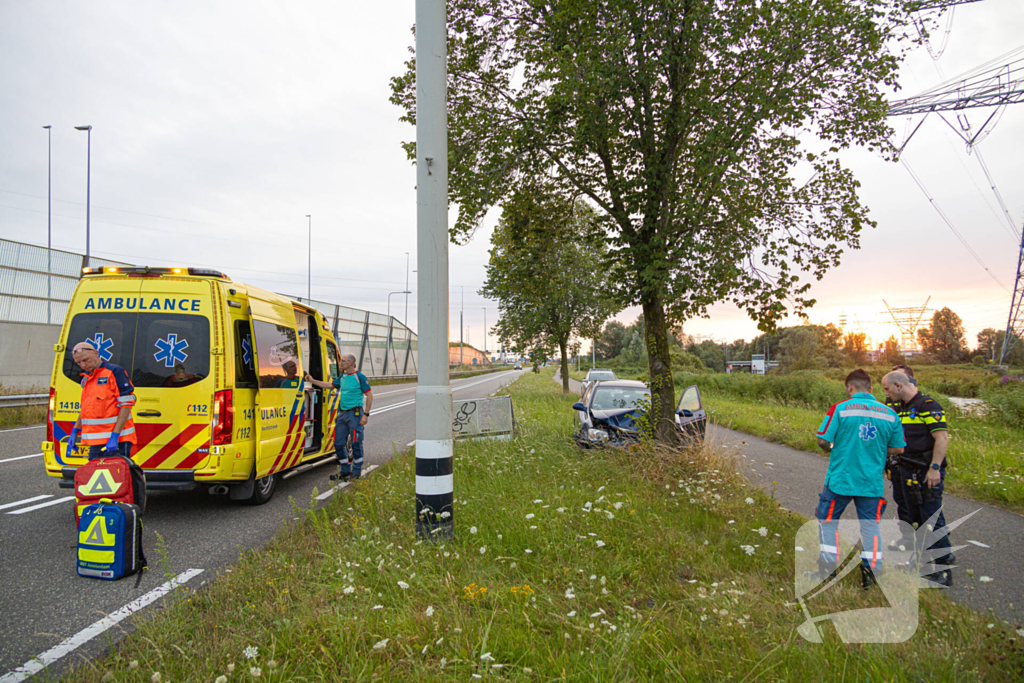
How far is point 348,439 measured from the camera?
24.2 ft

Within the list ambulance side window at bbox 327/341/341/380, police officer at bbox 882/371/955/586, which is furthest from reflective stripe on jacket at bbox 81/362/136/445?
police officer at bbox 882/371/955/586

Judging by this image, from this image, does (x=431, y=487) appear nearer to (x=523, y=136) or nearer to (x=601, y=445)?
(x=601, y=445)

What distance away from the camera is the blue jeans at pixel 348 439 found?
24.2 feet

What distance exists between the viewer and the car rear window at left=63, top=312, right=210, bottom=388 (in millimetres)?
5594

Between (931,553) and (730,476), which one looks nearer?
(931,553)

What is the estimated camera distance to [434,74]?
451 cm

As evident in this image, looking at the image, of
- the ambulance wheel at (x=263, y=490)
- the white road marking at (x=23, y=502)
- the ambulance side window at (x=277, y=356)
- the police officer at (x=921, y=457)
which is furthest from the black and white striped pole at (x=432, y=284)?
the white road marking at (x=23, y=502)

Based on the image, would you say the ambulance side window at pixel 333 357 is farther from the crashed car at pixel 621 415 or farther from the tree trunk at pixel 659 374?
the tree trunk at pixel 659 374

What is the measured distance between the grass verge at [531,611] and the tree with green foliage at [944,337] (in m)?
88.5

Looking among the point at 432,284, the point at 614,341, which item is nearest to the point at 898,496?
the point at 432,284

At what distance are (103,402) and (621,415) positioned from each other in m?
6.95

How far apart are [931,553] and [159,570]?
20.9ft

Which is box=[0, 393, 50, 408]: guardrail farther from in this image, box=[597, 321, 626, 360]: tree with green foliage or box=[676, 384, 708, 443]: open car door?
box=[597, 321, 626, 360]: tree with green foliage

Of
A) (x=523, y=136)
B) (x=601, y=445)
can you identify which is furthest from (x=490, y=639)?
(x=523, y=136)
